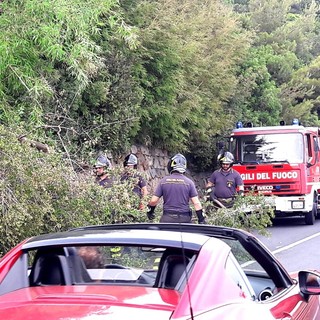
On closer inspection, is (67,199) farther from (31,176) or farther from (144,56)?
(144,56)

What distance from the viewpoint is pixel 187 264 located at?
3.69 metres

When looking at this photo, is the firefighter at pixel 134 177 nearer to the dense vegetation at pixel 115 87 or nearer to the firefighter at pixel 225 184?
the dense vegetation at pixel 115 87

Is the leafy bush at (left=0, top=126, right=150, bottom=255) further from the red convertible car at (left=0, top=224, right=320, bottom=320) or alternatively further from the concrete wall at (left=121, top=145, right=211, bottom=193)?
the concrete wall at (left=121, top=145, right=211, bottom=193)

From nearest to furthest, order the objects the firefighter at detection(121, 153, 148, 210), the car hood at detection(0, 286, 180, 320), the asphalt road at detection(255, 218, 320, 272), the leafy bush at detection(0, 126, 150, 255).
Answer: the car hood at detection(0, 286, 180, 320) → the leafy bush at detection(0, 126, 150, 255) → the firefighter at detection(121, 153, 148, 210) → the asphalt road at detection(255, 218, 320, 272)

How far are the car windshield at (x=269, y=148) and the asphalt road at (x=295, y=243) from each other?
191 cm

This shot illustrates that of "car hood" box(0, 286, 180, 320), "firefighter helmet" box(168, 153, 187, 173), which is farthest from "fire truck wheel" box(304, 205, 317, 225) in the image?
"car hood" box(0, 286, 180, 320)

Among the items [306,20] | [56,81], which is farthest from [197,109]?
[306,20]

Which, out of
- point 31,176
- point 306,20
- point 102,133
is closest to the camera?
point 31,176

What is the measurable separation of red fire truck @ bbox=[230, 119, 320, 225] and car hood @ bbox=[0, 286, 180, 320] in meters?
15.4

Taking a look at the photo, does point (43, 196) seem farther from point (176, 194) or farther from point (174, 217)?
point (174, 217)

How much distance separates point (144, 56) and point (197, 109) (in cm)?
354

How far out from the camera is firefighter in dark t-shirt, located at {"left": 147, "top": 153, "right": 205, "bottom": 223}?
32.7ft

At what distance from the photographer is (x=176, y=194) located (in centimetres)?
995

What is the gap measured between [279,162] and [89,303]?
16.3 meters
